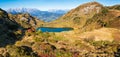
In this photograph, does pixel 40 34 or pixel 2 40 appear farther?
pixel 40 34

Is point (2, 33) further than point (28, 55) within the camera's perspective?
Yes

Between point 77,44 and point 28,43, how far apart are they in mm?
8658

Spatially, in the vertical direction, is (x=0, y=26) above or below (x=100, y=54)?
above

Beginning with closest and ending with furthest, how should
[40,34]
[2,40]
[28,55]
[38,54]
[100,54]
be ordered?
[28,55] < [38,54] < [100,54] < [2,40] < [40,34]

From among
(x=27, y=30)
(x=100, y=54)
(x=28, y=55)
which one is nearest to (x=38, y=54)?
(x=28, y=55)

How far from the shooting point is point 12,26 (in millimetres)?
46250

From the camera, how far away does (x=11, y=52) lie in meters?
27.8

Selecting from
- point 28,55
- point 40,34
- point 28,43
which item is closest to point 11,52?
point 28,55

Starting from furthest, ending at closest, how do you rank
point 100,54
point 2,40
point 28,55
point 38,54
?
point 2,40
point 100,54
point 38,54
point 28,55

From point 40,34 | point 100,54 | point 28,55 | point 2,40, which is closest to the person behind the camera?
point 28,55

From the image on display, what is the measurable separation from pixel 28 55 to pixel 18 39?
1504 centimetres

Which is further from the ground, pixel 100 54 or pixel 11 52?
pixel 11 52

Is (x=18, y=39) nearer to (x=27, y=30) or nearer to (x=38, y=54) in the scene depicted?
(x=27, y=30)

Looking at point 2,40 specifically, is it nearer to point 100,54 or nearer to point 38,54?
point 38,54
